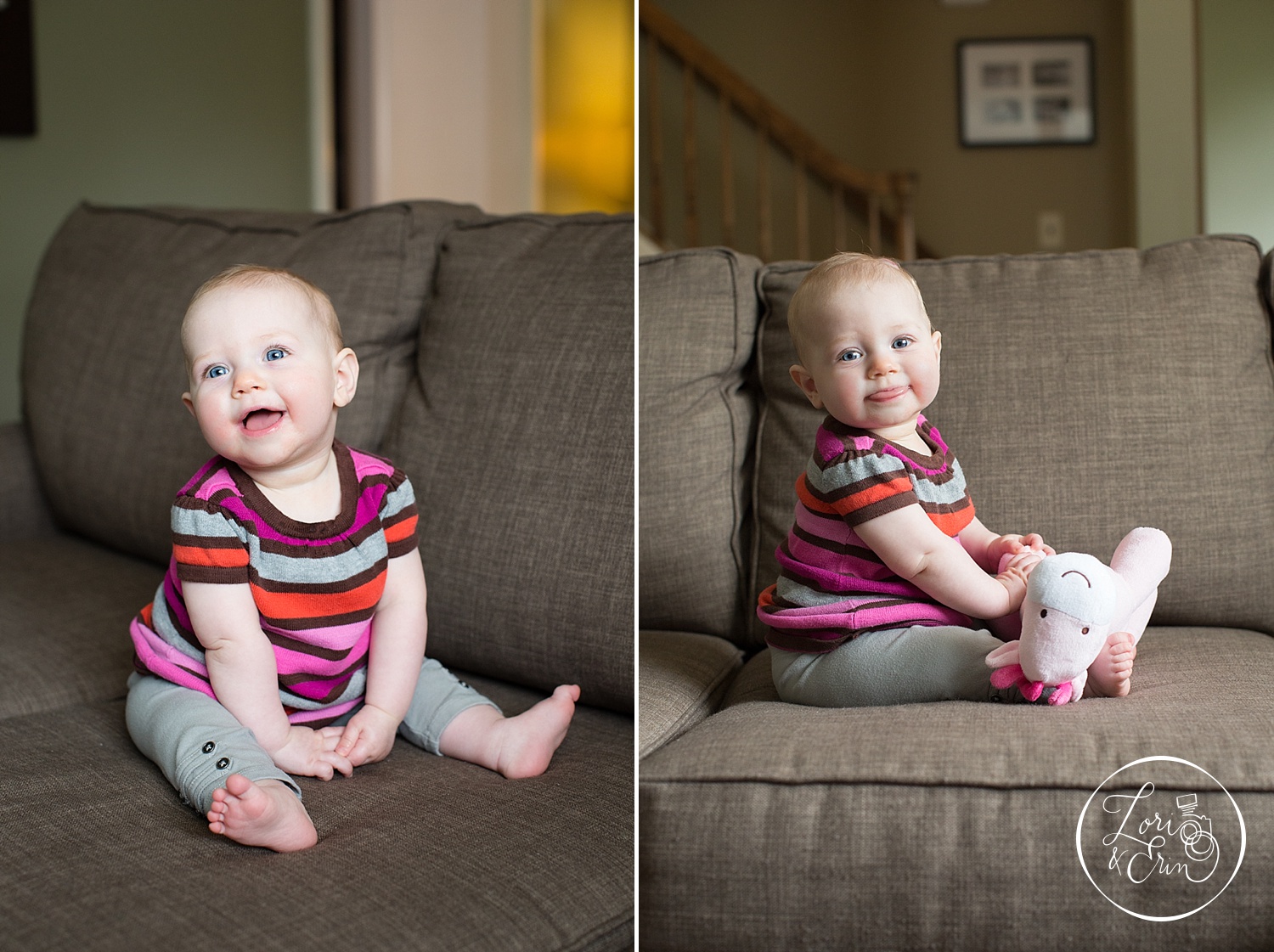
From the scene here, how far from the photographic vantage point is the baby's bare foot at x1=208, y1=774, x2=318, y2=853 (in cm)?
68

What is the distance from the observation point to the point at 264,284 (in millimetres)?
821

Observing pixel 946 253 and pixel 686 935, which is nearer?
pixel 686 935

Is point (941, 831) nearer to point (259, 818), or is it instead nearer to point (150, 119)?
point (259, 818)

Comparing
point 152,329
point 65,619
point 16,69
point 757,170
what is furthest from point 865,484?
point 757,170

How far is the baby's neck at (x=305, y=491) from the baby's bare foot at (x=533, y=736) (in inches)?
8.4

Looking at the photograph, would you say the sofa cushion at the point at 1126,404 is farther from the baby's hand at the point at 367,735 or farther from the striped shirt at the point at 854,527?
the baby's hand at the point at 367,735

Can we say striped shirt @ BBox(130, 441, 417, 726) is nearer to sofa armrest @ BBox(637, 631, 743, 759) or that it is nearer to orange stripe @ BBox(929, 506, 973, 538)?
sofa armrest @ BBox(637, 631, 743, 759)

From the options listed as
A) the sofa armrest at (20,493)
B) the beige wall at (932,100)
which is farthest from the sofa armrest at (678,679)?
the beige wall at (932,100)

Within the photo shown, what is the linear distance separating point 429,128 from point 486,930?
2.86 meters

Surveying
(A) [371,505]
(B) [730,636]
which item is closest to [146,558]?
(A) [371,505]

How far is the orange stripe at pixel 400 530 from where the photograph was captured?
0.89 m

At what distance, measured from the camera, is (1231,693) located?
641 millimetres

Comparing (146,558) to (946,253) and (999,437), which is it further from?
(946,253)

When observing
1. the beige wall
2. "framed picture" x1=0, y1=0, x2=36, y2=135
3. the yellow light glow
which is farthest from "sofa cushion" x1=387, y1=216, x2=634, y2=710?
the beige wall
